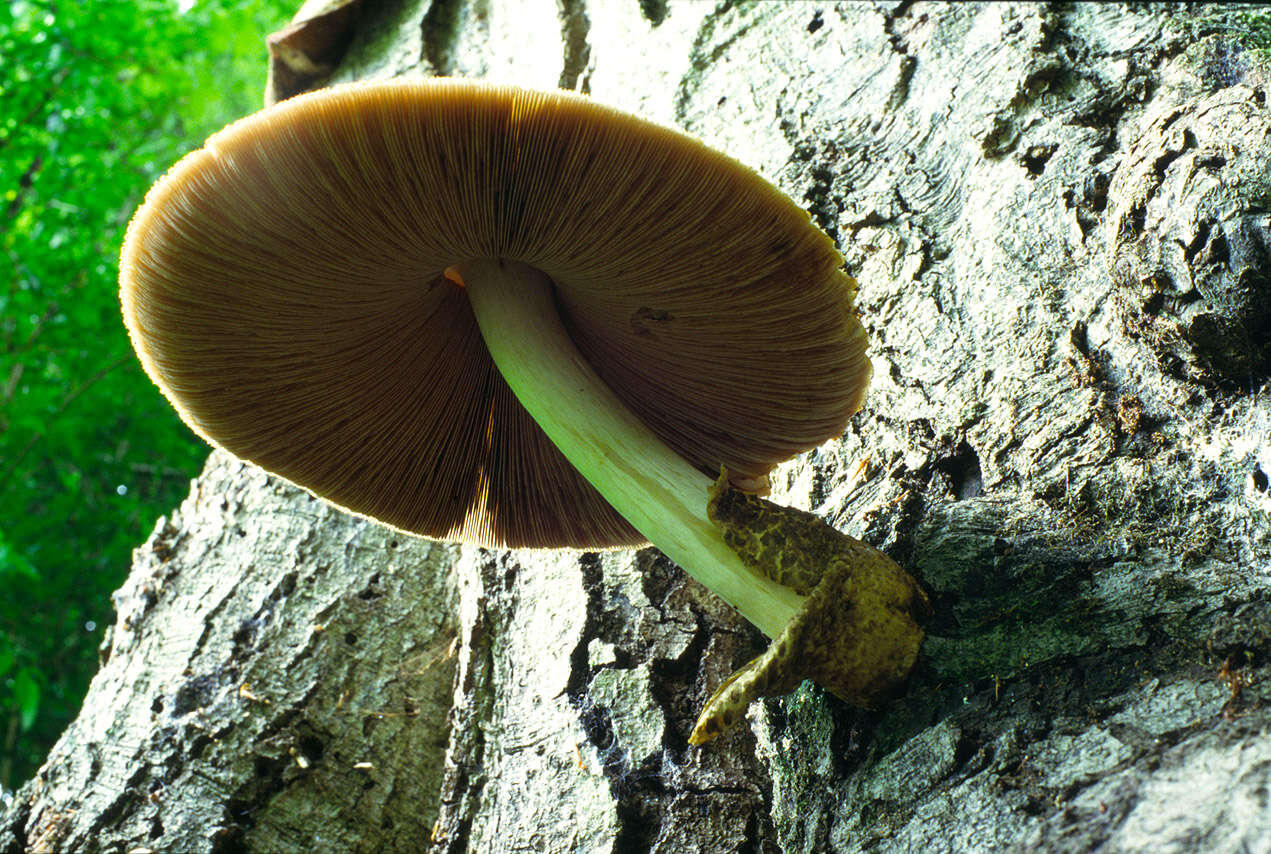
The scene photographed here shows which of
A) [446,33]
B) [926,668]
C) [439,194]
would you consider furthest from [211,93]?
[926,668]

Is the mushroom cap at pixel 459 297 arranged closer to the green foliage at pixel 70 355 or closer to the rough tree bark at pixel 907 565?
the rough tree bark at pixel 907 565

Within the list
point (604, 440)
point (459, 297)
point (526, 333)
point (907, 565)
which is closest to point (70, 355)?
point (459, 297)

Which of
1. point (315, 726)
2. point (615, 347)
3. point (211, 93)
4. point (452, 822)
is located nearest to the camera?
point (452, 822)

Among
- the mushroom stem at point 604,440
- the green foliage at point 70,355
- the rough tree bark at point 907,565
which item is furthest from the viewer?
the green foliage at point 70,355

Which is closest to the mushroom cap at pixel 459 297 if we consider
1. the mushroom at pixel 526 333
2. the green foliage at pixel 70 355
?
the mushroom at pixel 526 333

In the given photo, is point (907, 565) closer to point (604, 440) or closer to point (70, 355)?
point (604, 440)

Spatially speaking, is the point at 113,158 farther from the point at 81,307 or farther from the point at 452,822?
the point at 452,822
